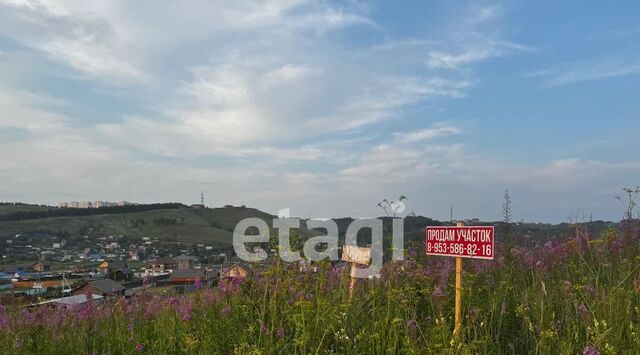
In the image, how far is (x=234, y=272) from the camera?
6.61 metres

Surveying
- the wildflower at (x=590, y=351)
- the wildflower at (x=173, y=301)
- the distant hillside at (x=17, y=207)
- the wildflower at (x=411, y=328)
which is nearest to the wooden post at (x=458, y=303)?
the wildflower at (x=411, y=328)

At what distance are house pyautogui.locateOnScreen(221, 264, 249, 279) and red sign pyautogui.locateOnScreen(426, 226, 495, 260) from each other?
8.06 feet

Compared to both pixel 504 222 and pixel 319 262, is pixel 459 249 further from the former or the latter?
pixel 504 222

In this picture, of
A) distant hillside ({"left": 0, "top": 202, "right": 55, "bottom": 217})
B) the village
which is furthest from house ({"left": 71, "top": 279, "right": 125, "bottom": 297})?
distant hillside ({"left": 0, "top": 202, "right": 55, "bottom": 217})

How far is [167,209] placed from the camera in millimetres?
163000

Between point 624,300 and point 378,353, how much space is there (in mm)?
2674

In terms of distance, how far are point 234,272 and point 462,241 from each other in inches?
128

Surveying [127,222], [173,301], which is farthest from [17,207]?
[173,301]

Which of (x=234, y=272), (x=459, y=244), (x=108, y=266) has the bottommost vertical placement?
(x=108, y=266)

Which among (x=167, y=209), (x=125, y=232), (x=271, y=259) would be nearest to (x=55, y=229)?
(x=125, y=232)

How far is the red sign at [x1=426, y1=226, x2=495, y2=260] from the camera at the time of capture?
452 cm

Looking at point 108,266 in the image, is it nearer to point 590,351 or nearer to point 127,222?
point 590,351

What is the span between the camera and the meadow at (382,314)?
4586mm

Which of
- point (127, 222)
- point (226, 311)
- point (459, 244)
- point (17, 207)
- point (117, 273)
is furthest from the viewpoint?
point (17, 207)
